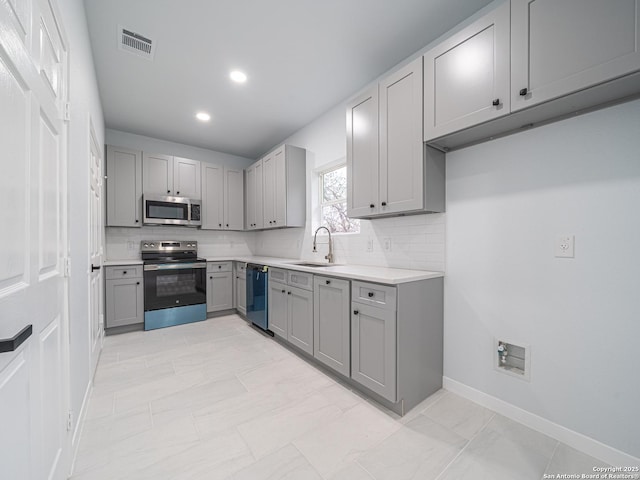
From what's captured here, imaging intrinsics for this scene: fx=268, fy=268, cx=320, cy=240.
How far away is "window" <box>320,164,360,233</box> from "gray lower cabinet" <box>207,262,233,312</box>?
1.85m

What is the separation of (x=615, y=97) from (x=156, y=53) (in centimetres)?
332

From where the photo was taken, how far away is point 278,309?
10.4ft

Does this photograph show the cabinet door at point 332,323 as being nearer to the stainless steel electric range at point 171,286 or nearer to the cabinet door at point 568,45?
the cabinet door at point 568,45

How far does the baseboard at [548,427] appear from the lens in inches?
56.6

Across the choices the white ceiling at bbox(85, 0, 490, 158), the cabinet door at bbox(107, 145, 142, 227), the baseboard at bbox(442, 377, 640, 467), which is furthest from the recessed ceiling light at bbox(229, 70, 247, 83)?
the baseboard at bbox(442, 377, 640, 467)

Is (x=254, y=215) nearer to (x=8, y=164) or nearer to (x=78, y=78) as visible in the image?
(x=78, y=78)

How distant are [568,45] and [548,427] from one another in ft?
7.11

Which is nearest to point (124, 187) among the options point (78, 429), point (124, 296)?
point (124, 296)

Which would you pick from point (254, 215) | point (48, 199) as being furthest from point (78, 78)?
point (254, 215)

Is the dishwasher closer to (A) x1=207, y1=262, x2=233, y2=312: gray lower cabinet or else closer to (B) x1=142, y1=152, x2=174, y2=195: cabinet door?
(A) x1=207, y1=262, x2=233, y2=312: gray lower cabinet

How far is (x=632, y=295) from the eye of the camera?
4.60 ft

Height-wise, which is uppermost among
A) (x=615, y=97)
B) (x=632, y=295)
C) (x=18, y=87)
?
(x=615, y=97)

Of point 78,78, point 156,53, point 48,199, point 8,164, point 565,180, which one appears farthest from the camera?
point 156,53

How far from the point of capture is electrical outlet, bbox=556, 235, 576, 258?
158cm
